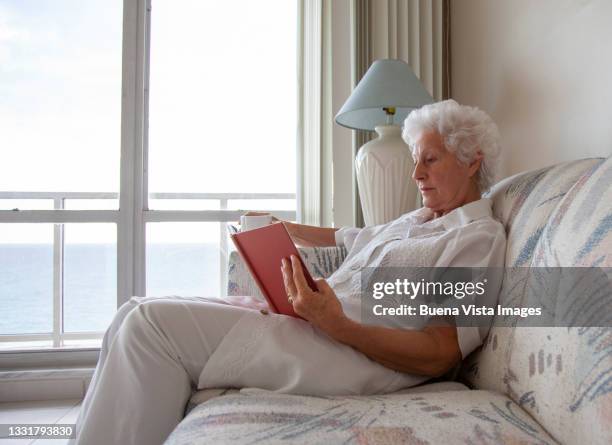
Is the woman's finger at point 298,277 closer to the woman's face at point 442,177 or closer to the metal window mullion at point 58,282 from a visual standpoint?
the woman's face at point 442,177

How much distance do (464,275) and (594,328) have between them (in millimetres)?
407

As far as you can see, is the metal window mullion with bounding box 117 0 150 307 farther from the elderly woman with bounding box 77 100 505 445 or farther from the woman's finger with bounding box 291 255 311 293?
the woman's finger with bounding box 291 255 311 293

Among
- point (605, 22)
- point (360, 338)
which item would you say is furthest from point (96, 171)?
point (605, 22)

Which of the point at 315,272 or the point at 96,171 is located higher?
the point at 96,171

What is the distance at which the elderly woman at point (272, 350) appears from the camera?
3.40ft

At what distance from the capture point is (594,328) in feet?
2.35

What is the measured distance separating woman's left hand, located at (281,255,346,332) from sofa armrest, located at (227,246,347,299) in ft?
2.01

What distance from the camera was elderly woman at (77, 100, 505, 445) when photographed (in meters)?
1.04

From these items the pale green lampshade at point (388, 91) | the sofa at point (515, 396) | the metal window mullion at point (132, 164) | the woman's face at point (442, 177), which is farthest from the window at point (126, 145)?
the sofa at point (515, 396)

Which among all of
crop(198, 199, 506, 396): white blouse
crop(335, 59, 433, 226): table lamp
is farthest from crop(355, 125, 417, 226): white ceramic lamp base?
crop(198, 199, 506, 396): white blouse

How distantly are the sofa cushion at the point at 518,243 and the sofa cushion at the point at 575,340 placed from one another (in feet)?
0.16

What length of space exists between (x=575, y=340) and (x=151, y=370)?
794 millimetres

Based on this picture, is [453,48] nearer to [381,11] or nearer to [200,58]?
[381,11]

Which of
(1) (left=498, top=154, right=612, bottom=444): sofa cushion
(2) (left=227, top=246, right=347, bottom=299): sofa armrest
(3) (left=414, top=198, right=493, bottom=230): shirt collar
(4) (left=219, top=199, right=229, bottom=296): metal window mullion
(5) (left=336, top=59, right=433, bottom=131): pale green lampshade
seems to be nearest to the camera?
(1) (left=498, top=154, right=612, bottom=444): sofa cushion
